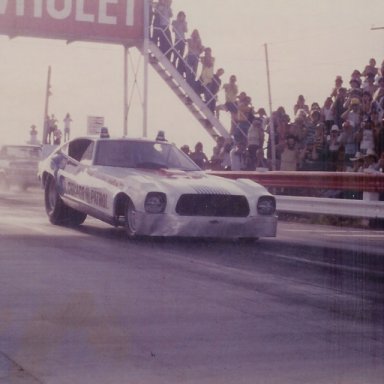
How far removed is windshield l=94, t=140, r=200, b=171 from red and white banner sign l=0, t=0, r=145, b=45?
13478mm

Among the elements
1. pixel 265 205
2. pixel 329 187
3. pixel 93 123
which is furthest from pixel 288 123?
pixel 93 123

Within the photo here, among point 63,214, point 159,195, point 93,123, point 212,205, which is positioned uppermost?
point 93,123

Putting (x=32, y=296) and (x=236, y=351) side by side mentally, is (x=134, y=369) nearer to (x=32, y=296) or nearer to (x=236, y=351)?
(x=236, y=351)

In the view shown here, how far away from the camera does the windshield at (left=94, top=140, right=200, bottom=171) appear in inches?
574

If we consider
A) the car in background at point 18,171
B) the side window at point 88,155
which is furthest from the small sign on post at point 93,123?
the side window at point 88,155

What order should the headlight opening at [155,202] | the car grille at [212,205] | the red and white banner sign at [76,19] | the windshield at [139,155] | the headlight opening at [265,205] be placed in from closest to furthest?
the headlight opening at [155,202] → the car grille at [212,205] → the headlight opening at [265,205] → the windshield at [139,155] → the red and white banner sign at [76,19]

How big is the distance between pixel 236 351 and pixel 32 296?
8.03 feet

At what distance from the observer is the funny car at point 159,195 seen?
1302cm

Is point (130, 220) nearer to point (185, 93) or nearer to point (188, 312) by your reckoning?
point (188, 312)

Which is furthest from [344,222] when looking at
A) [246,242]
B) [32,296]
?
[32,296]

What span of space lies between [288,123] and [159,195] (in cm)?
1077

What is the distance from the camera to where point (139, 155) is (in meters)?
14.7

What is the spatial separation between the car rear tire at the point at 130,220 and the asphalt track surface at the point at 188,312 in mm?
248

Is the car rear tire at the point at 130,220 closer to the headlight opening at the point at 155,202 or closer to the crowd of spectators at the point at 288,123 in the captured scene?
the headlight opening at the point at 155,202
